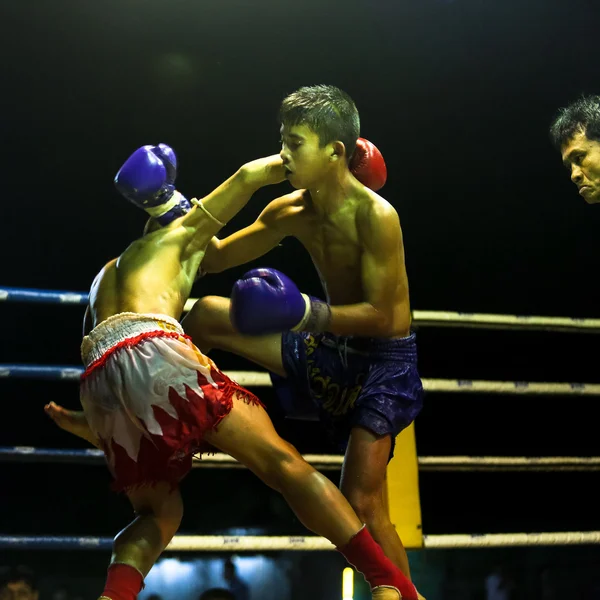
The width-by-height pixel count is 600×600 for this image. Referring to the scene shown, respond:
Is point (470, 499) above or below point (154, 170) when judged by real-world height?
below

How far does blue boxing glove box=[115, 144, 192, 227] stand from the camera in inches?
67.0

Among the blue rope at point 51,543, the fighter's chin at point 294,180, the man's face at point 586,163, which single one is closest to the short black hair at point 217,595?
the blue rope at point 51,543

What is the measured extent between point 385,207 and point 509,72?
177cm

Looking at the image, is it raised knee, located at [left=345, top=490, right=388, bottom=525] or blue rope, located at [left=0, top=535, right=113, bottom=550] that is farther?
blue rope, located at [left=0, top=535, right=113, bottom=550]

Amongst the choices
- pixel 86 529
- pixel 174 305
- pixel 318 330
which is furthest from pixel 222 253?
pixel 86 529

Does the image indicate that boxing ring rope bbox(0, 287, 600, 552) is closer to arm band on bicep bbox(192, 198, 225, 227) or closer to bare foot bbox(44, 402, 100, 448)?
bare foot bbox(44, 402, 100, 448)

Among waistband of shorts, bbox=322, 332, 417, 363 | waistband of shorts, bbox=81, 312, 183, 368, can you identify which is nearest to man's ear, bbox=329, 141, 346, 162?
waistband of shorts, bbox=322, 332, 417, 363

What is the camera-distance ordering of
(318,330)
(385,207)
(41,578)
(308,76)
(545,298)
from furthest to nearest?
(545,298), (308,76), (41,578), (385,207), (318,330)

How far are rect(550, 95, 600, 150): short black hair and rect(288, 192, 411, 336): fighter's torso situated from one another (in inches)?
21.4

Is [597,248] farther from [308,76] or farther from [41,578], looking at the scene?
[41,578]

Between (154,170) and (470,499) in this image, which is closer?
(154,170)

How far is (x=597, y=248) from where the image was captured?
342 cm

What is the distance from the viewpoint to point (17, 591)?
6.62 ft

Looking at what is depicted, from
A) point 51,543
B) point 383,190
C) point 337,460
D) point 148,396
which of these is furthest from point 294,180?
point 383,190
